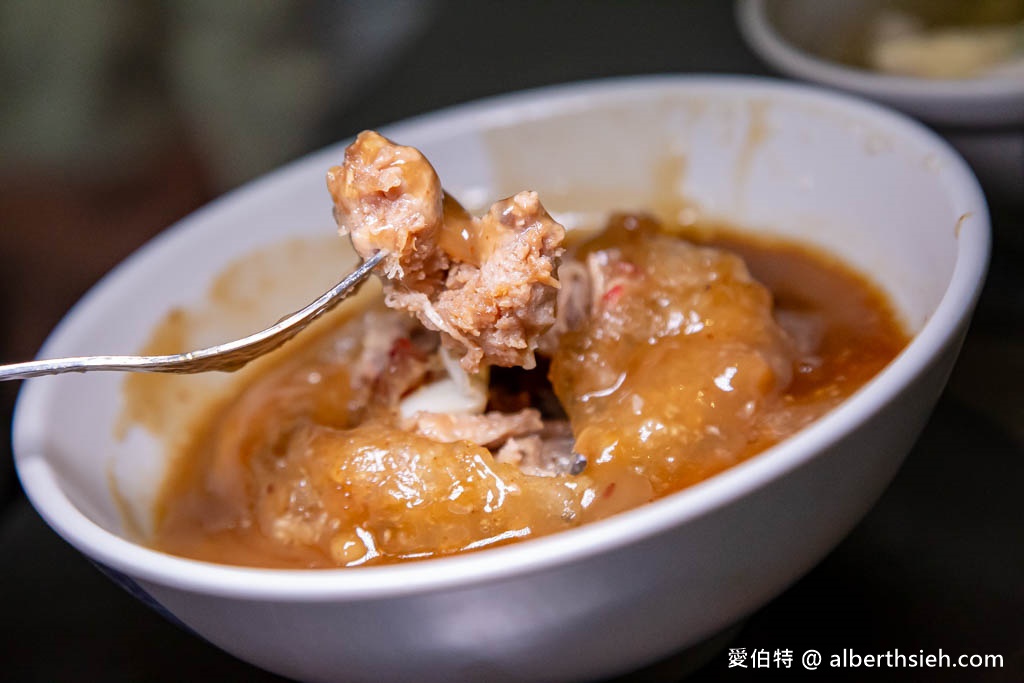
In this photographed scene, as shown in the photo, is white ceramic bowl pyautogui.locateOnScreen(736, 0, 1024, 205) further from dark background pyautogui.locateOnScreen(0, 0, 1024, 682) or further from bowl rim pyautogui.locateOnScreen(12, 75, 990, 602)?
bowl rim pyautogui.locateOnScreen(12, 75, 990, 602)

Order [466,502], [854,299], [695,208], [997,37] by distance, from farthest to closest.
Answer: [997,37] → [695,208] → [854,299] → [466,502]

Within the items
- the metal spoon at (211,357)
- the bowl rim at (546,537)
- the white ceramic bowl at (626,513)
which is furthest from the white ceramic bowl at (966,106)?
the metal spoon at (211,357)

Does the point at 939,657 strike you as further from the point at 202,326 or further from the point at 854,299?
the point at 202,326

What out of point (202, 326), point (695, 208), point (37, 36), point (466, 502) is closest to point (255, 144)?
point (37, 36)

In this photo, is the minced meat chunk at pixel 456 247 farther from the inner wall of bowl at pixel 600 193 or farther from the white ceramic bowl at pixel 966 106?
the white ceramic bowl at pixel 966 106

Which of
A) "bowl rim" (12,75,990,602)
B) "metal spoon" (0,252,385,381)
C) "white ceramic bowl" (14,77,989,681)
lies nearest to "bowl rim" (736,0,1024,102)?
"white ceramic bowl" (14,77,989,681)

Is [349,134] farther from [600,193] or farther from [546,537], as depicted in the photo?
[546,537]
